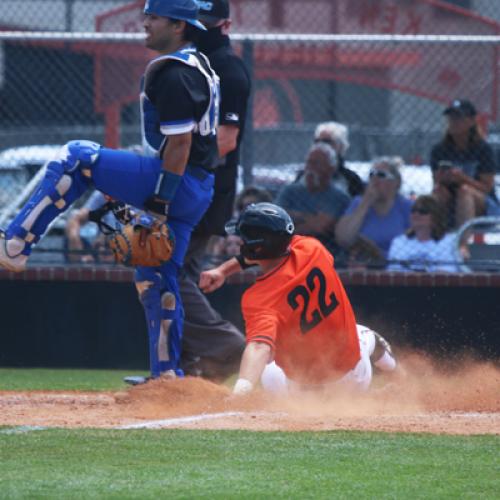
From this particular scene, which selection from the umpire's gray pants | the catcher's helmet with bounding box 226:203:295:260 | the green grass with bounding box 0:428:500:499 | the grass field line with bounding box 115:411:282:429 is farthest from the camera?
the umpire's gray pants

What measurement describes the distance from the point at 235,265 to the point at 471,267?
2741 millimetres

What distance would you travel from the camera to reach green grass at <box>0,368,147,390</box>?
23.8ft

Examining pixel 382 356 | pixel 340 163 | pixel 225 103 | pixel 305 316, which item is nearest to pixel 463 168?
pixel 340 163

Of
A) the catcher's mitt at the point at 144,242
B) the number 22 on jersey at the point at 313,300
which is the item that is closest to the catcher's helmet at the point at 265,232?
the number 22 on jersey at the point at 313,300

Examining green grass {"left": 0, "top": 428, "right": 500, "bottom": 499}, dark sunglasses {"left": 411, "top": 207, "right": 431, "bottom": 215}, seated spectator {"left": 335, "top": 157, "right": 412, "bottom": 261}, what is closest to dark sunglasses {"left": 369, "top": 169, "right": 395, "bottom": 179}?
seated spectator {"left": 335, "top": 157, "right": 412, "bottom": 261}

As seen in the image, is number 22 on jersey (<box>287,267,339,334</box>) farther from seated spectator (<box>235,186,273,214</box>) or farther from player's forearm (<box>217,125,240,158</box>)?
seated spectator (<box>235,186,273,214</box>)

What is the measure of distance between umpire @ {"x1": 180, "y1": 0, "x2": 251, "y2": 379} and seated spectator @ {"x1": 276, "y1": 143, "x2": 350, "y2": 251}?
1.91m

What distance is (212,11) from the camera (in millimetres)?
6645

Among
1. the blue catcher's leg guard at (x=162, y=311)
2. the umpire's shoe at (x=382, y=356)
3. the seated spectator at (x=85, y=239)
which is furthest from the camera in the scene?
the seated spectator at (x=85, y=239)

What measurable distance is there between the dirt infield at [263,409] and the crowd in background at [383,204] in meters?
2.08

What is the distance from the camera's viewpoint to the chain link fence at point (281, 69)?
8.78 m

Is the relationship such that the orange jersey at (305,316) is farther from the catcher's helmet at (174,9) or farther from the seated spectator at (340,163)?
the seated spectator at (340,163)

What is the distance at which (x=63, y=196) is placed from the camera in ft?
18.7

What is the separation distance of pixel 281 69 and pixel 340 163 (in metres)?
1.71
